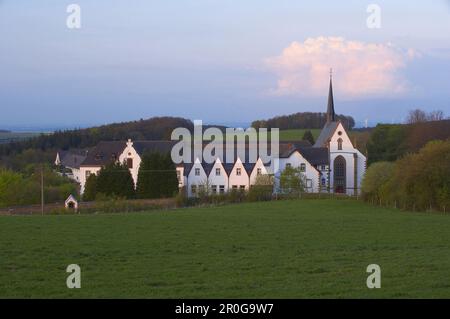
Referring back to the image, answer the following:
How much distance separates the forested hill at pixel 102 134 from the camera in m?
109

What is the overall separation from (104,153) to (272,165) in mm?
18104

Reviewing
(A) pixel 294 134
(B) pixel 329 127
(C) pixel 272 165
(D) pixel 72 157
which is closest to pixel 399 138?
(B) pixel 329 127

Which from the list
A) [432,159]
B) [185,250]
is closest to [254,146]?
[432,159]

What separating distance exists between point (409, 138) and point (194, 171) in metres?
22.7

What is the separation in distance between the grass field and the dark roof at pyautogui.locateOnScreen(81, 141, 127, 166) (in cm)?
4920

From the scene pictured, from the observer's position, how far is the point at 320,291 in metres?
13.0

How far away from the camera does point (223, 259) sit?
→ 17453 millimetres

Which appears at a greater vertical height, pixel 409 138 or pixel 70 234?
pixel 409 138

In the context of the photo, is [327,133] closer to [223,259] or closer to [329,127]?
[329,127]

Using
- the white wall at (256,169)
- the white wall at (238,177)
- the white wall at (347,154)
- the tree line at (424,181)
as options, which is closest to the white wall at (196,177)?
the white wall at (238,177)

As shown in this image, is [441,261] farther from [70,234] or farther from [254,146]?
[254,146]

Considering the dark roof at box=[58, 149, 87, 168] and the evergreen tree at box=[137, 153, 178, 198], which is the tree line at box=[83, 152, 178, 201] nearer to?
the evergreen tree at box=[137, 153, 178, 198]

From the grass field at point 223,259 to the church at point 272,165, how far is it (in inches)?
1533
